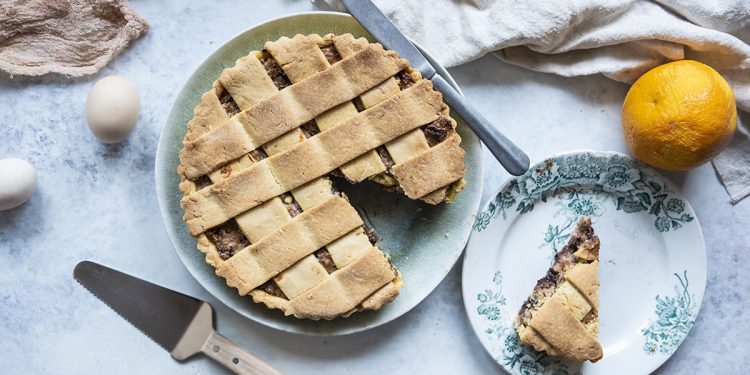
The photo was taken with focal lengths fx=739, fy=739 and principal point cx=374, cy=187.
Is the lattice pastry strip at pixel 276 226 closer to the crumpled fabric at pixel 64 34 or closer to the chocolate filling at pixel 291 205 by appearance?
the chocolate filling at pixel 291 205

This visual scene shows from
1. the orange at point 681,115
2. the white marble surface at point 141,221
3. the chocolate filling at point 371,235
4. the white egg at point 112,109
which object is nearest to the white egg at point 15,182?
the white marble surface at point 141,221

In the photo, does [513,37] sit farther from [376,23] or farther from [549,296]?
[549,296]

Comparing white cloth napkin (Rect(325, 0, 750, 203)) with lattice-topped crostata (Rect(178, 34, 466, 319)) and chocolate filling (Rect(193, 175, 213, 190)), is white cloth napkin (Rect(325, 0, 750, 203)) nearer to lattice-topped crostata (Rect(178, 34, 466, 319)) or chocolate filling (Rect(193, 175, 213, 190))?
lattice-topped crostata (Rect(178, 34, 466, 319))

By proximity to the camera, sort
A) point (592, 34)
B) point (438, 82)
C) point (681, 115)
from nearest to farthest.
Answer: point (681, 115), point (438, 82), point (592, 34)

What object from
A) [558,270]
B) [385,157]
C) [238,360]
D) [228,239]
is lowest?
[238,360]

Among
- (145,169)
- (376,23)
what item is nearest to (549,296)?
(376,23)

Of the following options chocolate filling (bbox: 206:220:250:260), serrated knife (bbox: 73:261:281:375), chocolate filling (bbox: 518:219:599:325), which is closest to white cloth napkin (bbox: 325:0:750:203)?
chocolate filling (bbox: 518:219:599:325)

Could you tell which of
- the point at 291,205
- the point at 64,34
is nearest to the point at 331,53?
the point at 291,205

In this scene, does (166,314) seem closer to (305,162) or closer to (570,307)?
(305,162)
